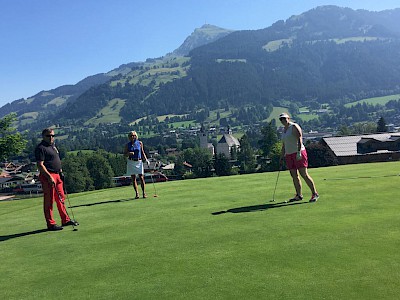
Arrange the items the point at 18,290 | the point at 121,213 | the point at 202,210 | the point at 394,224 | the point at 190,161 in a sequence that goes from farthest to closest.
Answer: the point at 190,161 < the point at 121,213 < the point at 202,210 < the point at 394,224 < the point at 18,290

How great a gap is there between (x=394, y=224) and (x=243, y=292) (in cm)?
388

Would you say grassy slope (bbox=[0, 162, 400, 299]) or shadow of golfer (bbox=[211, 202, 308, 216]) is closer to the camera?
grassy slope (bbox=[0, 162, 400, 299])

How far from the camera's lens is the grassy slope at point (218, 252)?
4875 millimetres

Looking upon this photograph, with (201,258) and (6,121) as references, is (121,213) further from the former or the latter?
(6,121)

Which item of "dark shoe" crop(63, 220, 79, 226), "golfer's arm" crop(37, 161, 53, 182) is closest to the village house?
"dark shoe" crop(63, 220, 79, 226)

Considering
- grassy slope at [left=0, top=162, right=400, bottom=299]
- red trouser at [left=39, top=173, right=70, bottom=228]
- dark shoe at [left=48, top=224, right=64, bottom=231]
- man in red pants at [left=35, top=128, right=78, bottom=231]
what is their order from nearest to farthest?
grassy slope at [left=0, top=162, right=400, bottom=299] → dark shoe at [left=48, top=224, right=64, bottom=231] → man in red pants at [left=35, top=128, right=78, bottom=231] → red trouser at [left=39, top=173, right=70, bottom=228]

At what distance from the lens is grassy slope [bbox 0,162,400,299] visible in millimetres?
4875

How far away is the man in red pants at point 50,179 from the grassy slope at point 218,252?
49 centimetres

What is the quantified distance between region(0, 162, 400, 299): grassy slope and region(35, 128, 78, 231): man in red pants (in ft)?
1.62

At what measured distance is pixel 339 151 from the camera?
5719 centimetres

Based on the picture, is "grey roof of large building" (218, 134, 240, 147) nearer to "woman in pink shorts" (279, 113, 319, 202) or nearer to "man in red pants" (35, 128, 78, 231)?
"woman in pink shorts" (279, 113, 319, 202)

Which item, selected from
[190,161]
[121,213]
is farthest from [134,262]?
[190,161]

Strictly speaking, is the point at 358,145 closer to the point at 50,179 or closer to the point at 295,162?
the point at 295,162

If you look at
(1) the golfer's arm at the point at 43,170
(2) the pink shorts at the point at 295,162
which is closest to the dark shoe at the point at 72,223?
(1) the golfer's arm at the point at 43,170
